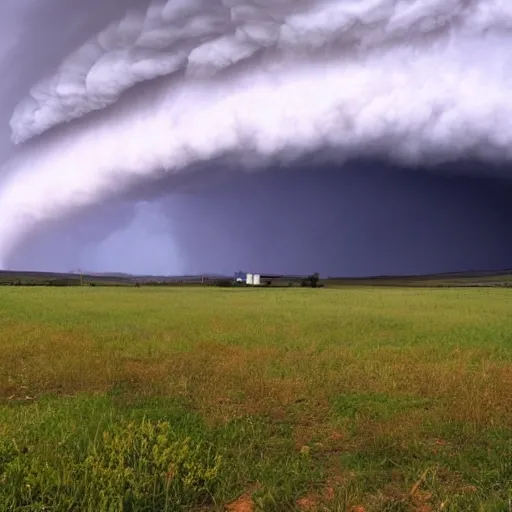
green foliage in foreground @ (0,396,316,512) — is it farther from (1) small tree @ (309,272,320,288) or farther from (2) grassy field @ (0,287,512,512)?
(1) small tree @ (309,272,320,288)

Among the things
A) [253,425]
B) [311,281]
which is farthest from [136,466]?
[311,281]

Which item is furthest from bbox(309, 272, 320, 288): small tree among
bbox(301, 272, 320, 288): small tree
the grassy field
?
the grassy field

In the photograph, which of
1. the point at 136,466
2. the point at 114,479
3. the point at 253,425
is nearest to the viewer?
the point at 114,479

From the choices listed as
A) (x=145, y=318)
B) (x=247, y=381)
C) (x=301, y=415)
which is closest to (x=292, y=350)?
(x=247, y=381)

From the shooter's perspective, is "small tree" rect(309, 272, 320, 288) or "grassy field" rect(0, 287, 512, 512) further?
"small tree" rect(309, 272, 320, 288)

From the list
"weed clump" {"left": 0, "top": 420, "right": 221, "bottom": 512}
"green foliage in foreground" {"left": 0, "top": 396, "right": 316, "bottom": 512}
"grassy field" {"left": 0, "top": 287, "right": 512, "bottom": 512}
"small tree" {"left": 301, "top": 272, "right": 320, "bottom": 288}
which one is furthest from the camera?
"small tree" {"left": 301, "top": 272, "right": 320, "bottom": 288}

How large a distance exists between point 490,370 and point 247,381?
7.96m

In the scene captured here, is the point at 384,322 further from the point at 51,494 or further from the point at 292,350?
the point at 51,494

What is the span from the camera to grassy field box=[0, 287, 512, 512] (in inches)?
268

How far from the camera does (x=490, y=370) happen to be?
626 inches

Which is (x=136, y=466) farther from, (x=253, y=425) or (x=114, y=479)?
(x=253, y=425)

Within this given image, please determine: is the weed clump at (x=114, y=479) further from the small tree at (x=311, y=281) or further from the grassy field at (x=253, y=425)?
the small tree at (x=311, y=281)

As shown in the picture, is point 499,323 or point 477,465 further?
point 499,323

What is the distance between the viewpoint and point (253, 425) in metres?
9.98
